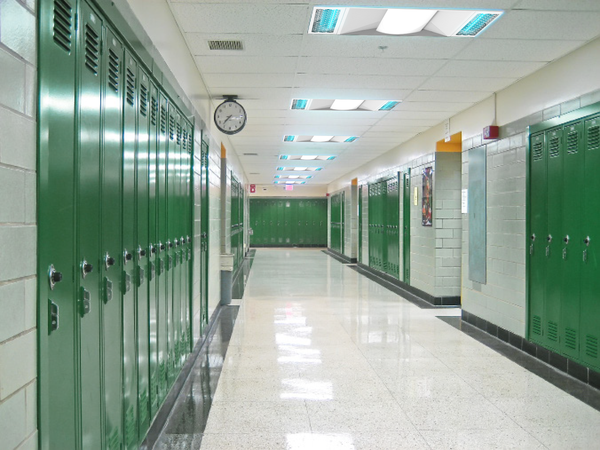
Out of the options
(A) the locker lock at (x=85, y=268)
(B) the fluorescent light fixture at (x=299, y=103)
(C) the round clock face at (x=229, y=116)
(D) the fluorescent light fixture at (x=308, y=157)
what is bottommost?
(A) the locker lock at (x=85, y=268)

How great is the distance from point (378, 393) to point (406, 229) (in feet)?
19.3

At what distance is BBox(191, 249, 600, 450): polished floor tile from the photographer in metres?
2.97

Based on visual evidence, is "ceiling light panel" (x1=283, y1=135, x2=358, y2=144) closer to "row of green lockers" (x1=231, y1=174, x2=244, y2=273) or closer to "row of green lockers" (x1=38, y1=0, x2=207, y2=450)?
"row of green lockers" (x1=231, y1=174, x2=244, y2=273)

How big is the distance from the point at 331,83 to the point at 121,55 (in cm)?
359

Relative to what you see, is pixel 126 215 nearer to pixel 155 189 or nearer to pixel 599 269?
pixel 155 189

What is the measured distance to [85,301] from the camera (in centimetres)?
170

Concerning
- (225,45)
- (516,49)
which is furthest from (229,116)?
(516,49)

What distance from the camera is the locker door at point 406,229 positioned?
921 cm

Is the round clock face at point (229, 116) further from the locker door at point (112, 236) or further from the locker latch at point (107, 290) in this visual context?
the locker latch at point (107, 290)

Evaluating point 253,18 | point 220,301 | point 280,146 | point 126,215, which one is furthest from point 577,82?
point 280,146

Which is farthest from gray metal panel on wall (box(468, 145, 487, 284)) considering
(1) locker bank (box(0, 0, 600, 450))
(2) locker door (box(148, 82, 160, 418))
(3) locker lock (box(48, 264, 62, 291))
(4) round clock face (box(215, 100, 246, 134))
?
(3) locker lock (box(48, 264, 62, 291))

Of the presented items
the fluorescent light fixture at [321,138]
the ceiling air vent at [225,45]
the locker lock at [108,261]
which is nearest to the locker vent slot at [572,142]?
the ceiling air vent at [225,45]

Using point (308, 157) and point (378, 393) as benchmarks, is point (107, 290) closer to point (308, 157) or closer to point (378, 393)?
point (378, 393)

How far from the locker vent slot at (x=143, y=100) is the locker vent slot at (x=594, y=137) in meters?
3.28
